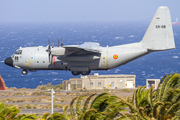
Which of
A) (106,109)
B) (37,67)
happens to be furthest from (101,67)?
(106,109)

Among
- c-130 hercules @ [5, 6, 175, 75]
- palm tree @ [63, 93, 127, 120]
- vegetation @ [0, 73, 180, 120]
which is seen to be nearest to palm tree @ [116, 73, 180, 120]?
vegetation @ [0, 73, 180, 120]

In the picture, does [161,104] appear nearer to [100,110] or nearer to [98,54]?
[100,110]

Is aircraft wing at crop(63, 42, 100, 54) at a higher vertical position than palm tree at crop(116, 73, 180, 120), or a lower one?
higher

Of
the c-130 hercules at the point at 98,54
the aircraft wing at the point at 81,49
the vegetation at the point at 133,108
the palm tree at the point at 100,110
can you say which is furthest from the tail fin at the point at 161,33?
the palm tree at the point at 100,110

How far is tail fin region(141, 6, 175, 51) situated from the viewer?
50.1 metres

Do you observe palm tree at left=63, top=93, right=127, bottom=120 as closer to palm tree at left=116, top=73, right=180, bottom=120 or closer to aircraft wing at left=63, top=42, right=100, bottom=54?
palm tree at left=116, top=73, right=180, bottom=120

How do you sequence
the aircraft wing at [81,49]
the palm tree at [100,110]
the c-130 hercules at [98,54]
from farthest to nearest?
the c-130 hercules at [98,54] → the aircraft wing at [81,49] → the palm tree at [100,110]

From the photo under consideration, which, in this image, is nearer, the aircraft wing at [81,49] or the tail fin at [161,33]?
the aircraft wing at [81,49]

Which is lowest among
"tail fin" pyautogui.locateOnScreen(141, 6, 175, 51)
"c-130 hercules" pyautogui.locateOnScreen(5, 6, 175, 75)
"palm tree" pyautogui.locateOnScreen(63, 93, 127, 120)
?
"palm tree" pyautogui.locateOnScreen(63, 93, 127, 120)

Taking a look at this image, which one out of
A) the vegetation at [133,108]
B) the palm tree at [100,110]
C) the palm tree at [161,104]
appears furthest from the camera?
the palm tree at [100,110]

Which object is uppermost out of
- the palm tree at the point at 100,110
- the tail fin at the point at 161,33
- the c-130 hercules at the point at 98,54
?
the tail fin at the point at 161,33

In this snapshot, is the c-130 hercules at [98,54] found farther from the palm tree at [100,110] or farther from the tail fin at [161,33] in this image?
the palm tree at [100,110]

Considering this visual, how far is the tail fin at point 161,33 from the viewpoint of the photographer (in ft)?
164

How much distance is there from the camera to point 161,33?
166 feet
